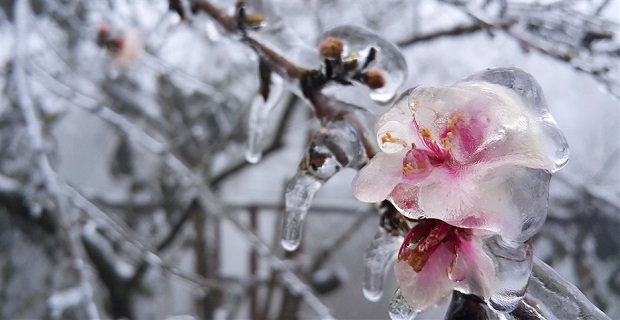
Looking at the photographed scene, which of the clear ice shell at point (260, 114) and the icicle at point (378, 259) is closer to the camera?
the icicle at point (378, 259)

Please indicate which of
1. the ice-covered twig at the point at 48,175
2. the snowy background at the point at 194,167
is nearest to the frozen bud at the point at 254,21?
the ice-covered twig at the point at 48,175

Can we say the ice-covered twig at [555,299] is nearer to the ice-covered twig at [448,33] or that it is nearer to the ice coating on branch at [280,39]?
the ice coating on branch at [280,39]

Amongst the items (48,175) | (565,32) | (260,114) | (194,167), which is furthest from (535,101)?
(194,167)

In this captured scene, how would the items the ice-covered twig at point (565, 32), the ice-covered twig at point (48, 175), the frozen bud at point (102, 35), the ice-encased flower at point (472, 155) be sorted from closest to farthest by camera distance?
1. the ice-encased flower at point (472, 155)
2. the ice-covered twig at point (565, 32)
3. the ice-covered twig at point (48, 175)
4. the frozen bud at point (102, 35)

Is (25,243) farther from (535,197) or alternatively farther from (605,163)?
(605,163)

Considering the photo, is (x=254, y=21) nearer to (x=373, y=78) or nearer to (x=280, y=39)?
(x=280, y=39)
